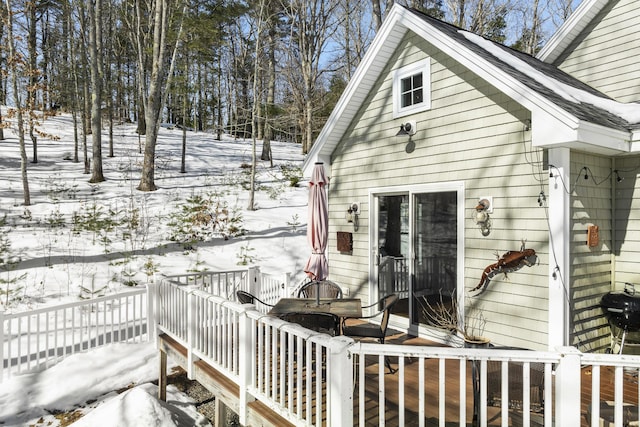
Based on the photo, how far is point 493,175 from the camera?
488 cm

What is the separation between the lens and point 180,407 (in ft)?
19.0

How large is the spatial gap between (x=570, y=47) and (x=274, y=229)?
29.5 ft

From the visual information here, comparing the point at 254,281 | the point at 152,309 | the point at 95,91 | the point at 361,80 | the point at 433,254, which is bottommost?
the point at 152,309

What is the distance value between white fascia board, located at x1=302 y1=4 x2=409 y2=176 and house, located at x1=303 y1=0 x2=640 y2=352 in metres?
0.02

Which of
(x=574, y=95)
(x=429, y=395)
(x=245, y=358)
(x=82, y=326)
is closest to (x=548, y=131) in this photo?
(x=574, y=95)

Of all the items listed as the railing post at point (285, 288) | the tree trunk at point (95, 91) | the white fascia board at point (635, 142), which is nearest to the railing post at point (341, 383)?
the white fascia board at point (635, 142)

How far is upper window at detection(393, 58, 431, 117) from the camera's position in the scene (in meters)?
5.76

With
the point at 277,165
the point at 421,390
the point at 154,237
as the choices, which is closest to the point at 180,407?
the point at 421,390

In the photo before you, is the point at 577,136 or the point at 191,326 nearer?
the point at 577,136

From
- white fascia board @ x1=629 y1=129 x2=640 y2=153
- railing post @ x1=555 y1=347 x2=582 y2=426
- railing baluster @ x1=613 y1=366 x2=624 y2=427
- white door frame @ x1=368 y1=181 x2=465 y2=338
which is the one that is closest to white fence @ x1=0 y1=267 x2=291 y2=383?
white door frame @ x1=368 y1=181 x2=465 y2=338

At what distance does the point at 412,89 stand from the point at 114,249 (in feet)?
27.8

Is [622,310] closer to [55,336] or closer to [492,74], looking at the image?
[492,74]

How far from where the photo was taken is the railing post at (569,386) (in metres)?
2.29

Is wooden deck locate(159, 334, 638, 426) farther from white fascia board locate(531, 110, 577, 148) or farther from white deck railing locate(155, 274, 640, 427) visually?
white fascia board locate(531, 110, 577, 148)
